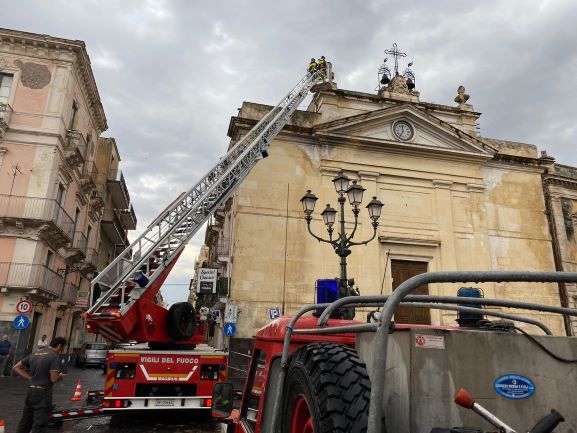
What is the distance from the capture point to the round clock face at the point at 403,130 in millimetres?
22380

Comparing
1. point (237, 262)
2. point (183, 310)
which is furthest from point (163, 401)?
point (237, 262)

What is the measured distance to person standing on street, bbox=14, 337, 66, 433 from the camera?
6.04 meters

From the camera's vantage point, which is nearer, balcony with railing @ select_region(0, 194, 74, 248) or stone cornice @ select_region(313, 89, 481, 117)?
balcony with railing @ select_region(0, 194, 74, 248)

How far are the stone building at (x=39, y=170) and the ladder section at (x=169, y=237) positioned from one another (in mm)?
9587

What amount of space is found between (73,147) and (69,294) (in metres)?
8.31

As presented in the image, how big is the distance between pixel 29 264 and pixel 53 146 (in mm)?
5408

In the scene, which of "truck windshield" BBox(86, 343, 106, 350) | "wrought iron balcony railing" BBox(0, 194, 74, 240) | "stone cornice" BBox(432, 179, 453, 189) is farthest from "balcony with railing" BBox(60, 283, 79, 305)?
"stone cornice" BBox(432, 179, 453, 189)

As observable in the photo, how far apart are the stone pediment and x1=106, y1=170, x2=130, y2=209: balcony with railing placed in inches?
787

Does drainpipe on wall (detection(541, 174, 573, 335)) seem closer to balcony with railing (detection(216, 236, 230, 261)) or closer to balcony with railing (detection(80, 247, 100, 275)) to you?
balcony with railing (detection(216, 236, 230, 261))

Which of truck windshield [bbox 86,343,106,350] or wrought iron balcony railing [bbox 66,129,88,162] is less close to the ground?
wrought iron balcony railing [bbox 66,129,88,162]

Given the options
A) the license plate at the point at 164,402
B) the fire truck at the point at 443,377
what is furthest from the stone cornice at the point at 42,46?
the fire truck at the point at 443,377

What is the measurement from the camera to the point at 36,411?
604 cm

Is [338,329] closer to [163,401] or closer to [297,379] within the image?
[297,379]

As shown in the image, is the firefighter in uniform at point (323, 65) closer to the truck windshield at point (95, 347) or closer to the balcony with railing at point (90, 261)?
the balcony with railing at point (90, 261)
